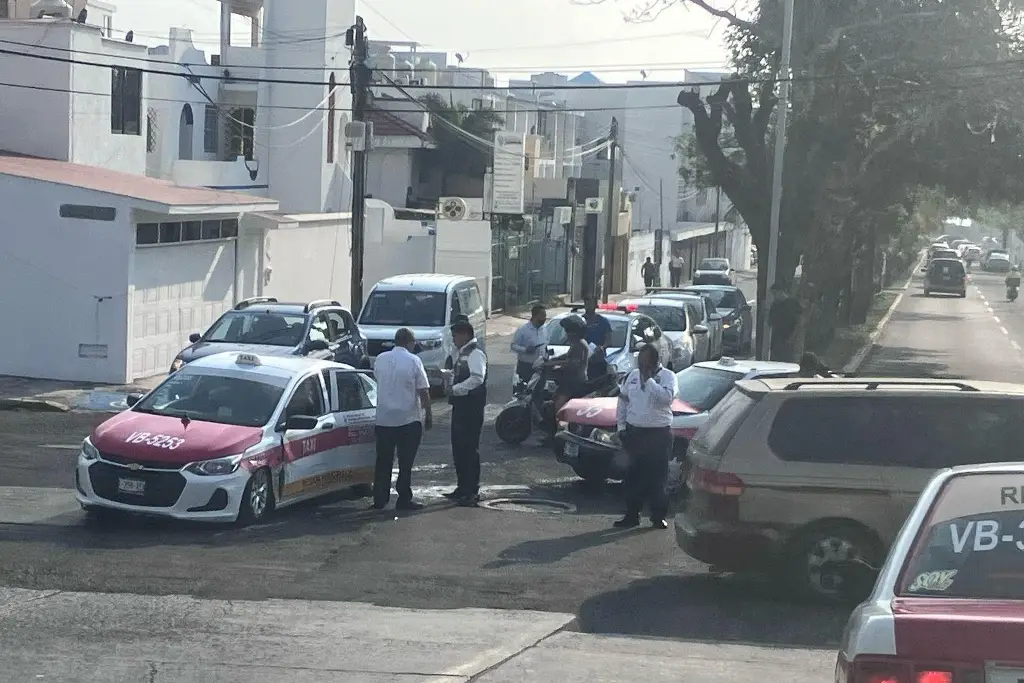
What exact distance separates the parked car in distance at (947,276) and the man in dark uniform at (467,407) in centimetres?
6304

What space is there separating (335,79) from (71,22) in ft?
48.2

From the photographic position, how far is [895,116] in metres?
30.5

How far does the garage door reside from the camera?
2530 cm

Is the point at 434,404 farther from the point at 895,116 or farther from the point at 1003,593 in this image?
the point at 1003,593

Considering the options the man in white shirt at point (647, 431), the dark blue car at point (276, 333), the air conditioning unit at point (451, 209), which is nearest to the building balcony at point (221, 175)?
the air conditioning unit at point (451, 209)

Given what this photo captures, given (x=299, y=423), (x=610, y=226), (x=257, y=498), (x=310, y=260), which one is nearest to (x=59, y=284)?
(x=310, y=260)

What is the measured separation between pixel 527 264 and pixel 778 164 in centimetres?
2013

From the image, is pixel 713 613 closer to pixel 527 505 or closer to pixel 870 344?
pixel 527 505

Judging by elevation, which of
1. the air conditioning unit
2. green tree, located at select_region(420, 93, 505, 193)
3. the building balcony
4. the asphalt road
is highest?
green tree, located at select_region(420, 93, 505, 193)

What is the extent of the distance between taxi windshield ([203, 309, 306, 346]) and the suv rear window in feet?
37.2

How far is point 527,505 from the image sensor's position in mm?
14734

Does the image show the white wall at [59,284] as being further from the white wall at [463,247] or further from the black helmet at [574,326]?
the white wall at [463,247]

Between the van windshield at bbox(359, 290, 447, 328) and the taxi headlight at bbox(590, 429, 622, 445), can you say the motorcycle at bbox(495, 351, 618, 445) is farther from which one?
the van windshield at bbox(359, 290, 447, 328)

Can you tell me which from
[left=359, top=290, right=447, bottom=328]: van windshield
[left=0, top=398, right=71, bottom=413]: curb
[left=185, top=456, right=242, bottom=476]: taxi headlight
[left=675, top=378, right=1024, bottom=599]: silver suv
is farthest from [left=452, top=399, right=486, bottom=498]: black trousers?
[left=359, top=290, right=447, bottom=328]: van windshield
